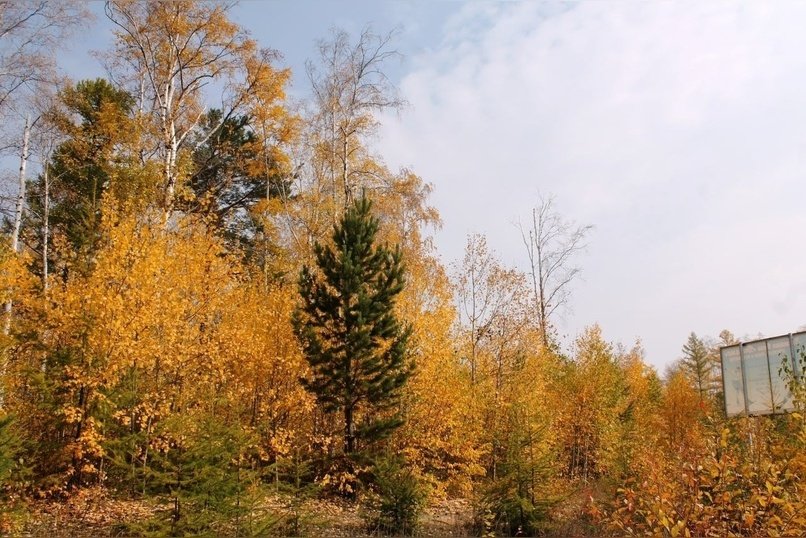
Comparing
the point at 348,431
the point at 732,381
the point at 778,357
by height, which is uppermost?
the point at 778,357

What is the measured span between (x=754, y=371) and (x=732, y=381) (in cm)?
98

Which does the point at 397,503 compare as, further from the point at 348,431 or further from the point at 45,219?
the point at 45,219

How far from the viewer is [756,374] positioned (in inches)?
699

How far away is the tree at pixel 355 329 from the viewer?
15.4 meters

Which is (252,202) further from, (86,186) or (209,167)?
(86,186)

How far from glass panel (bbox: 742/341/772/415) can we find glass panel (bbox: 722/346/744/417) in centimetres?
30

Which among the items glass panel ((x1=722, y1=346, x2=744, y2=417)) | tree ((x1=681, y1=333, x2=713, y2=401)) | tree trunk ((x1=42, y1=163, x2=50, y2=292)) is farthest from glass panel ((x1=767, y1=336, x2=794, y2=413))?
tree ((x1=681, y1=333, x2=713, y2=401))

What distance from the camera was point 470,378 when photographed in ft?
63.2

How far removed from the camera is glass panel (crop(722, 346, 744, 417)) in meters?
18.2

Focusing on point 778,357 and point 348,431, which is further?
point 778,357

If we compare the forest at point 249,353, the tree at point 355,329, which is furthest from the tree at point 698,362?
the tree at point 355,329

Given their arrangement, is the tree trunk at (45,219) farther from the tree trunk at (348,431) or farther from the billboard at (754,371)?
the billboard at (754,371)

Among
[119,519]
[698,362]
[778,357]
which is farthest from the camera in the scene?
[698,362]

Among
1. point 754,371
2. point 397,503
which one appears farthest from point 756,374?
point 397,503
